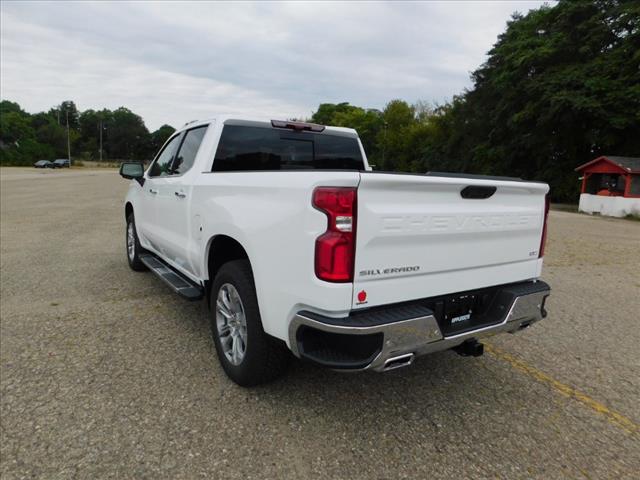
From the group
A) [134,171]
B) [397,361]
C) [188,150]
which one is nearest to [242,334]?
[397,361]

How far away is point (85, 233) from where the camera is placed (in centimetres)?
938

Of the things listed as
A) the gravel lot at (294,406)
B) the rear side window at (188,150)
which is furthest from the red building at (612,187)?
the rear side window at (188,150)

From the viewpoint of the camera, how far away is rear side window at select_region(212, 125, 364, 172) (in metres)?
3.91

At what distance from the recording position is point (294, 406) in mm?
2879

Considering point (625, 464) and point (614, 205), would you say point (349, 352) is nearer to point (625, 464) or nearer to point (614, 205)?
point (625, 464)

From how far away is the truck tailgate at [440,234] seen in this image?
7.43 feet

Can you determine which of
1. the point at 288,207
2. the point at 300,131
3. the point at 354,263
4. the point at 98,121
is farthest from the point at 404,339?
the point at 98,121

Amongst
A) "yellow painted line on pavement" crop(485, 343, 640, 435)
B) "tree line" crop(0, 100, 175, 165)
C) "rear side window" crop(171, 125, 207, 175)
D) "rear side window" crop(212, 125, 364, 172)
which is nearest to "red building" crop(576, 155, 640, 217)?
"yellow painted line on pavement" crop(485, 343, 640, 435)

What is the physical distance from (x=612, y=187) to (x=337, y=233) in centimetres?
2496

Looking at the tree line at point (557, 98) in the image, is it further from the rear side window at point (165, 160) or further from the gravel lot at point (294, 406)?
the rear side window at point (165, 160)

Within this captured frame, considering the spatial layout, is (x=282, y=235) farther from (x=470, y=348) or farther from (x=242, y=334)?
(x=470, y=348)

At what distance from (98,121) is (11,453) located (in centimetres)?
13833

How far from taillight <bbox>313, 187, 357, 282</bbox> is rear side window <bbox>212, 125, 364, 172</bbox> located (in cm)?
190

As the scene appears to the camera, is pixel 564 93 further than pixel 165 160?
Yes
